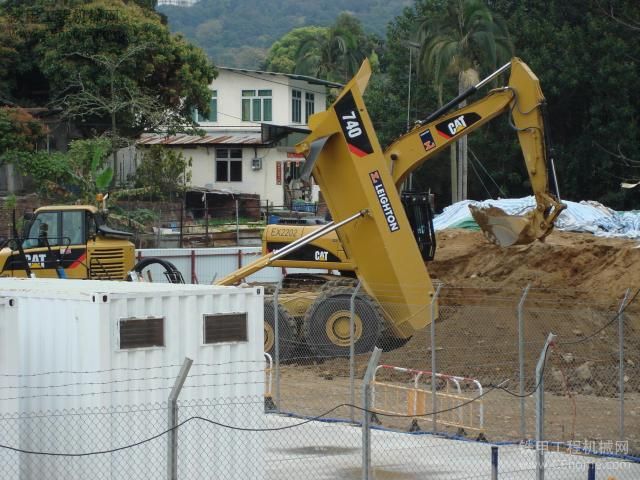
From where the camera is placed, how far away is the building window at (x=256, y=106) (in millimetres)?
57875

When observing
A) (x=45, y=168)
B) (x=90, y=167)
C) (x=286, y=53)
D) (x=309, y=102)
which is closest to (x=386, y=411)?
(x=90, y=167)

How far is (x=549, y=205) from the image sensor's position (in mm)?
20094

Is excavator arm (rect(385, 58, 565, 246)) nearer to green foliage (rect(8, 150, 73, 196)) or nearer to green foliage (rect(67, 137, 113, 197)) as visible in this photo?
green foliage (rect(67, 137, 113, 197))

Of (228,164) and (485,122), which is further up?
(228,164)

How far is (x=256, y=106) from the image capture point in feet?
191

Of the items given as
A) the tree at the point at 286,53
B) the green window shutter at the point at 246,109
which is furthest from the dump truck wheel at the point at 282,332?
the tree at the point at 286,53

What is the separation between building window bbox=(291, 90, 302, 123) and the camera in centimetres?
5809

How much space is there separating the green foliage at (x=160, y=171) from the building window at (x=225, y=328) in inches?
1334

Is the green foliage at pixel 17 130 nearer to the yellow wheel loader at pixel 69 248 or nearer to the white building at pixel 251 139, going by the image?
the white building at pixel 251 139

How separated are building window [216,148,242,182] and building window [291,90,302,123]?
242 inches

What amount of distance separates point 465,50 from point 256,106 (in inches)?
608

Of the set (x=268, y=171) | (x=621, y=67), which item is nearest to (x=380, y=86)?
(x=268, y=171)

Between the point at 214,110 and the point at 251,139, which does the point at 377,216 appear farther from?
the point at 214,110

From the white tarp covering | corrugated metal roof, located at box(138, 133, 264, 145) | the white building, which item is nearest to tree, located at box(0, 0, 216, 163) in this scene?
the white building
